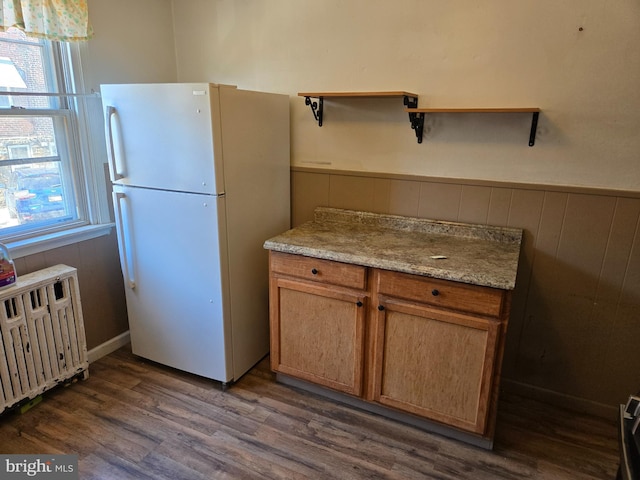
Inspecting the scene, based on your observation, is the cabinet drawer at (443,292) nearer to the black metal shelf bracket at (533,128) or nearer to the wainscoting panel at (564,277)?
the wainscoting panel at (564,277)

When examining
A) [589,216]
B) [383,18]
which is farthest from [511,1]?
[589,216]

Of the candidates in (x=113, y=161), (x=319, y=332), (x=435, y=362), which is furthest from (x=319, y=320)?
(x=113, y=161)

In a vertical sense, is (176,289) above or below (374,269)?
below

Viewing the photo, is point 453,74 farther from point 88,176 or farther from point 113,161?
point 88,176

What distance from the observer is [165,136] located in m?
2.09

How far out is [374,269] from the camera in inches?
75.9

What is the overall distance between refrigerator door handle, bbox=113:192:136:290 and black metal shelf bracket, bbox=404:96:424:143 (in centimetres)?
157

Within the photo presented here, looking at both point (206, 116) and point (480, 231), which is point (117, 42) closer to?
point (206, 116)

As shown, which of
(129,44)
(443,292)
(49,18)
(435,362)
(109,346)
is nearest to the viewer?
(443,292)

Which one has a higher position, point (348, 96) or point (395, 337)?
point (348, 96)

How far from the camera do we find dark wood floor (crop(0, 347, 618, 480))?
6.02 ft

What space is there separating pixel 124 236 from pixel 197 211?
561 millimetres

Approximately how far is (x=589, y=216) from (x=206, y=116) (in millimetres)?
1832

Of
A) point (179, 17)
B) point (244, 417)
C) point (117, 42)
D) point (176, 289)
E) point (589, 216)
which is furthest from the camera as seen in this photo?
point (179, 17)
